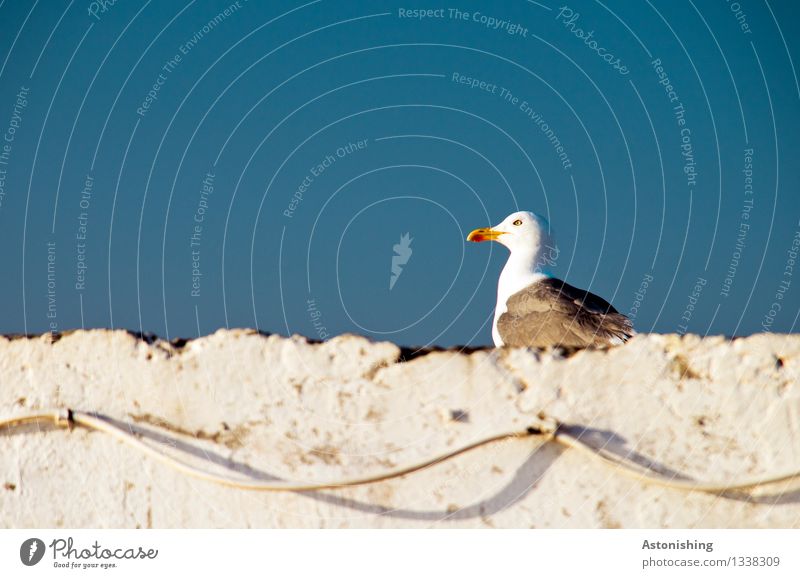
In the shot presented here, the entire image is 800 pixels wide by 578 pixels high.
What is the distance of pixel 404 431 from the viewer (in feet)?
12.3

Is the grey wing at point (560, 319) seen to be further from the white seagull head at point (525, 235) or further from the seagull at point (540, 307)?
the white seagull head at point (525, 235)

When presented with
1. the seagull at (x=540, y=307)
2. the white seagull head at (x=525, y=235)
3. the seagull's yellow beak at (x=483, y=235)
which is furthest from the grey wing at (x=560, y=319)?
the seagull's yellow beak at (x=483, y=235)

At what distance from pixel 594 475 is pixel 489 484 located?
0.37 meters

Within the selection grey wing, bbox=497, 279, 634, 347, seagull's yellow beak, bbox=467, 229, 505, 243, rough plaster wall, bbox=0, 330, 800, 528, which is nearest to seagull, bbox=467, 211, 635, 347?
grey wing, bbox=497, 279, 634, 347

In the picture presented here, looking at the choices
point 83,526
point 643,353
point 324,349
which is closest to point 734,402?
point 643,353

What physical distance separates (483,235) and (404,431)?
20.0 feet

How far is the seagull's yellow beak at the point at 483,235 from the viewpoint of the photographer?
959 centimetres

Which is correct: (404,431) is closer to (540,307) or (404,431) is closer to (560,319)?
(560,319)

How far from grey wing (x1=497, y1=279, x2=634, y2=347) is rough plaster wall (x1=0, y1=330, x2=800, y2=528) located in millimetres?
2871

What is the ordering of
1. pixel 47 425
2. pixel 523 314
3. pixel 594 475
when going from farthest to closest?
pixel 523 314, pixel 47 425, pixel 594 475

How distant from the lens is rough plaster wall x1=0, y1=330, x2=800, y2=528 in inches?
144
